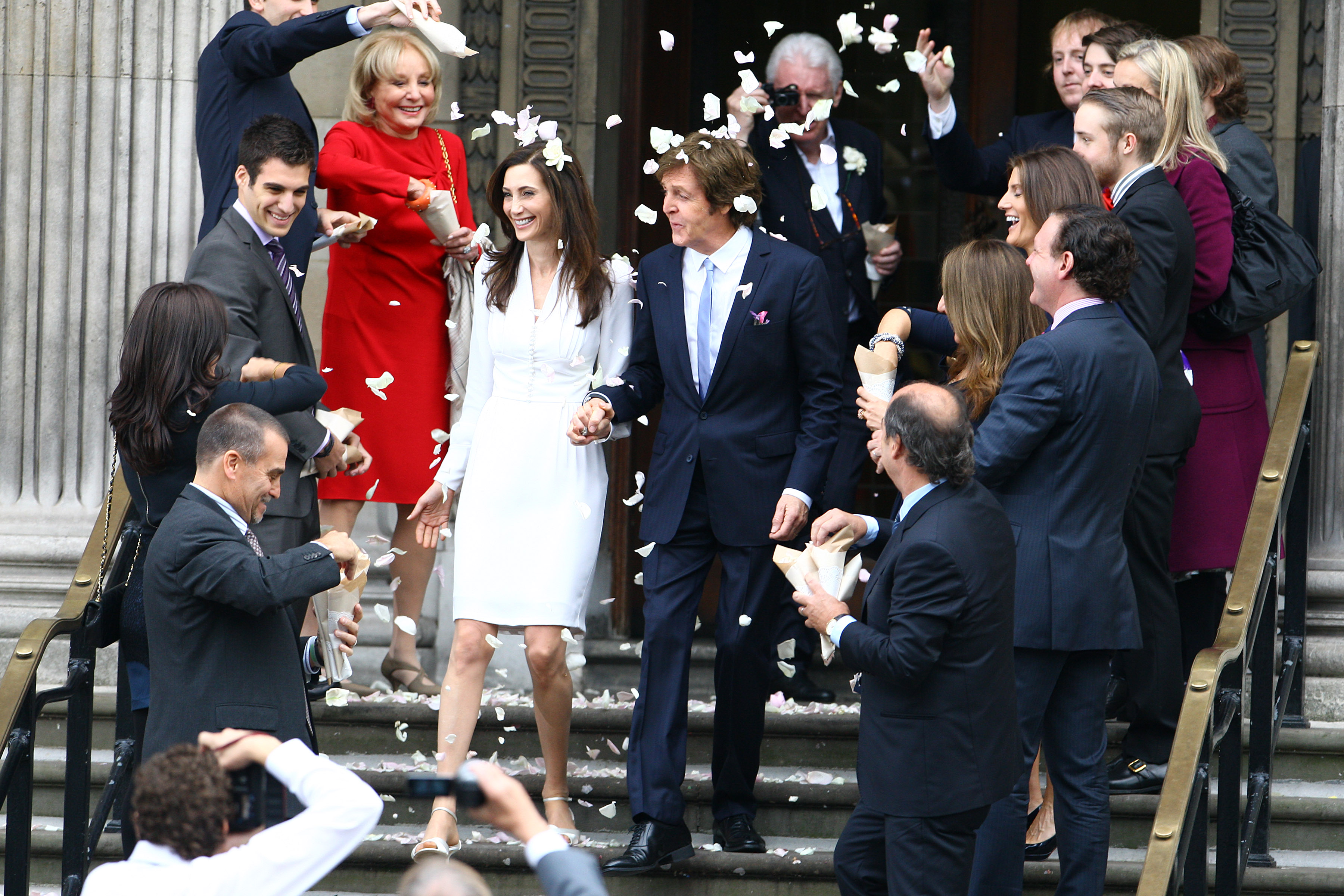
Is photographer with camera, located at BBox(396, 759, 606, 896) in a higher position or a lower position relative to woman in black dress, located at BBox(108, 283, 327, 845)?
lower

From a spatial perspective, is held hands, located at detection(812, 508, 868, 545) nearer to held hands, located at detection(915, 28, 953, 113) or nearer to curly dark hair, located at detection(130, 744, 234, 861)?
curly dark hair, located at detection(130, 744, 234, 861)

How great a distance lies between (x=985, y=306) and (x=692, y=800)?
6.47 ft

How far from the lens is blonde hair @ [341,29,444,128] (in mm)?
5934

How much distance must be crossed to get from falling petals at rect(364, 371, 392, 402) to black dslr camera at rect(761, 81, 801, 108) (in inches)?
73.0

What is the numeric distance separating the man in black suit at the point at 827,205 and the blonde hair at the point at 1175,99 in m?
1.46

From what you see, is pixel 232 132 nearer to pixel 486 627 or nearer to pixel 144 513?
pixel 144 513

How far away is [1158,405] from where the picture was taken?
15.9 ft

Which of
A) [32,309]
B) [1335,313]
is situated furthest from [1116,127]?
[32,309]

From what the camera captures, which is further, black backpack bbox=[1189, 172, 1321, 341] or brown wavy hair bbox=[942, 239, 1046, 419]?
black backpack bbox=[1189, 172, 1321, 341]

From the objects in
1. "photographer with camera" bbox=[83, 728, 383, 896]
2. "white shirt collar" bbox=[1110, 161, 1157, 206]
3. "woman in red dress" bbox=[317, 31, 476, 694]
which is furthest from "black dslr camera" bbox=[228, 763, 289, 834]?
"white shirt collar" bbox=[1110, 161, 1157, 206]

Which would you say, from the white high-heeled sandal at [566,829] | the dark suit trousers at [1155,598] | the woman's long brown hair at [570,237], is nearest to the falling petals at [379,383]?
the woman's long brown hair at [570,237]

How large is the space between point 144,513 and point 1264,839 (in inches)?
143

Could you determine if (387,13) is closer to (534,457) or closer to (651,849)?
(534,457)

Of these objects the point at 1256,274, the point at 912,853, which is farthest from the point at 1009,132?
the point at 912,853
